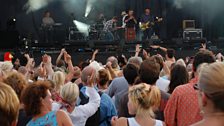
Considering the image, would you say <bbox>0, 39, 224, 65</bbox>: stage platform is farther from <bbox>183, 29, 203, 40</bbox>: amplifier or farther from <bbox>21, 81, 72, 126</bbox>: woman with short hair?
<bbox>21, 81, 72, 126</bbox>: woman with short hair

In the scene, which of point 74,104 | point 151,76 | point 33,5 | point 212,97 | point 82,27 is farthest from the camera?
point 33,5

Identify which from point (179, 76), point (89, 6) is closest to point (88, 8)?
point (89, 6)

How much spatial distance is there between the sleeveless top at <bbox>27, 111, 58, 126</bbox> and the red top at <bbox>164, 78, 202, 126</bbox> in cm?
103

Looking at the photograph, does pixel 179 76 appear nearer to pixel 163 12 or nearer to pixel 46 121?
pixel 46 121

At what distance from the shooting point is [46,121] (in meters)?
3.50

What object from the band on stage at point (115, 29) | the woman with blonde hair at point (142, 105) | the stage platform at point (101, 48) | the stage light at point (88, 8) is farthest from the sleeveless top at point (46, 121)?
the stage light at point (88, 8)

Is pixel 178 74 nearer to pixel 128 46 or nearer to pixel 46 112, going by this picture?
pixel 46 112

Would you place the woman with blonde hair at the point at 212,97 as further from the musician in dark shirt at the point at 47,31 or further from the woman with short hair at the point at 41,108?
Result: the musician in dark shirt at the point at 47,31

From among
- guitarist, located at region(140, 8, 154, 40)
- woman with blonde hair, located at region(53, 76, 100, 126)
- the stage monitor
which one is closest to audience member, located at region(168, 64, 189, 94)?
woman with blonde hair, located at region(53, 76, 100, 126)

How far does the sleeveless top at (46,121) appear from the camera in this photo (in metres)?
3.48

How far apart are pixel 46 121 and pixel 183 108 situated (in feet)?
3.77

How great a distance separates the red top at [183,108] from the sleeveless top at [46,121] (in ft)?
3.38

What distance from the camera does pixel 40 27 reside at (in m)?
19.9

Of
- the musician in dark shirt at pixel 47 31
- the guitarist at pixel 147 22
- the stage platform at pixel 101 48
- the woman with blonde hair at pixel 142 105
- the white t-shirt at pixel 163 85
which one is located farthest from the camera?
the guitarist at pixel 147 22
